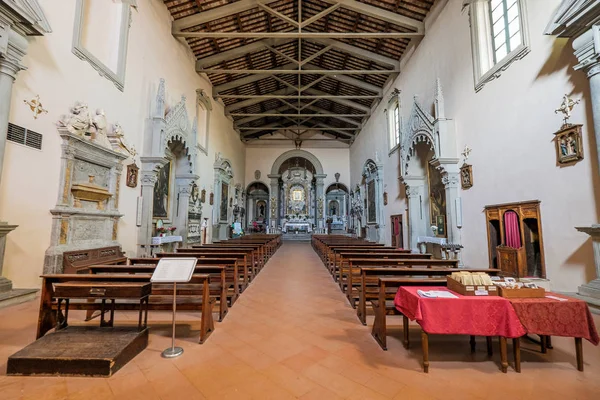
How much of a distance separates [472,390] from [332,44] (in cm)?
1119

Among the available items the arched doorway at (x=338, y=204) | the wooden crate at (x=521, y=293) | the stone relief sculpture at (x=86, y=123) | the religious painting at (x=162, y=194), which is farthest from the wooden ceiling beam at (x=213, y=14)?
the arched doorway at (x=338, y=204)

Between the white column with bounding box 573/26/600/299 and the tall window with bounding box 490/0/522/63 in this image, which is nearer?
the white column with bounding box 573/26/600/299

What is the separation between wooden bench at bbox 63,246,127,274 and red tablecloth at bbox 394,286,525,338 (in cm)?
528

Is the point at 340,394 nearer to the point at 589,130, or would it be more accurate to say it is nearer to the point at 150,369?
the point at 150,369

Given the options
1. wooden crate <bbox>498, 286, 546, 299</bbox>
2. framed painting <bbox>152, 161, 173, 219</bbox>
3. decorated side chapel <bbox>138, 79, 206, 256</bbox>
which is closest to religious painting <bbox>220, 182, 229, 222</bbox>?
decorated side chapel <bbox>138, 79, 206, 256</bbox>

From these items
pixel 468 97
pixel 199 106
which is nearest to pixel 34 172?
pixel 199 106

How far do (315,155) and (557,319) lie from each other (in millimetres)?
18331

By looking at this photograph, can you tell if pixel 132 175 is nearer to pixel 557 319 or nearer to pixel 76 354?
pixel 76 354

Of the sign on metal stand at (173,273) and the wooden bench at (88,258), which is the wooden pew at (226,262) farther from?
the sign on metal stand at (173,273)

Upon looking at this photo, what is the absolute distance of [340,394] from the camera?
74.9 inches

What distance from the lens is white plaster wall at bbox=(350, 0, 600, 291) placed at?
378 cm

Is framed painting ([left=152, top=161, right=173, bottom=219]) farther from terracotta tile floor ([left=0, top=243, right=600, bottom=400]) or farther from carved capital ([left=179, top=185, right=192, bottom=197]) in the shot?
terracotta tile floor ([left=0, top=243, right=600, bottom=400])

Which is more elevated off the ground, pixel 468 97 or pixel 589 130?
pixel 468 97

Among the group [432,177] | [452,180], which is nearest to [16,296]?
[452,180]
